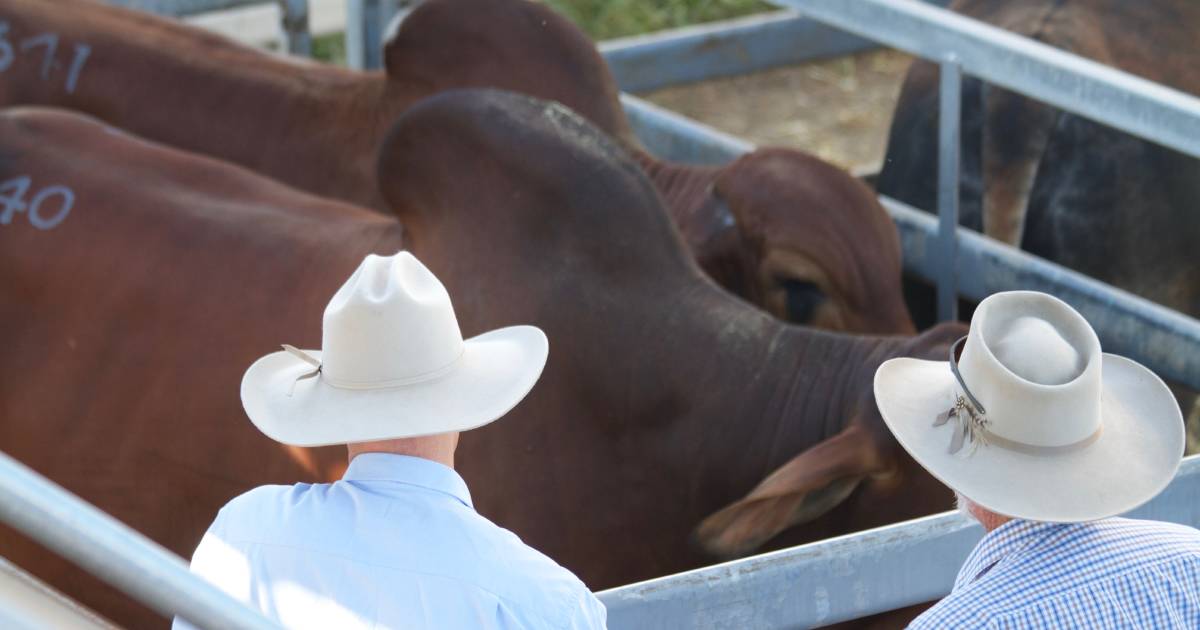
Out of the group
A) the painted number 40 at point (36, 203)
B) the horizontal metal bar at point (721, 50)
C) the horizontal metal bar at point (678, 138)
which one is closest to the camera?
the painted number 40 at point (36, 203)

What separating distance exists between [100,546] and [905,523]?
3.94ft

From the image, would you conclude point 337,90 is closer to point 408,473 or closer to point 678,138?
point 678,138

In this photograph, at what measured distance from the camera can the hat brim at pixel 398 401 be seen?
1763 mm

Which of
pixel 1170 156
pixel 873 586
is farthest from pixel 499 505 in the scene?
pixel 1170 156

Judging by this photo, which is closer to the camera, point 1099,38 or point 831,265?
point 831,265

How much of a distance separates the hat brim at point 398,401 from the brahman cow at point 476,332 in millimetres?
680

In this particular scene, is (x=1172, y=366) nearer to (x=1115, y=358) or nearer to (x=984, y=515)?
(x=1115, y=358)

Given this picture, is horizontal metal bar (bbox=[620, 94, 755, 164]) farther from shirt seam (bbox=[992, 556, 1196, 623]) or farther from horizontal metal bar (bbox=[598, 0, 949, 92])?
shirt seam (bbox=[992, 556, 1196, 623])

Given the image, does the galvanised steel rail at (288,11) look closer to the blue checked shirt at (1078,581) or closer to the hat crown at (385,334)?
the hat crown at (385,334)

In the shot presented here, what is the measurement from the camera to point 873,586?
203 cm

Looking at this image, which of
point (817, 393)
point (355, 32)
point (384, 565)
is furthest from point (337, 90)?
point (384, 565)

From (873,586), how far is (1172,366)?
140 centimetres

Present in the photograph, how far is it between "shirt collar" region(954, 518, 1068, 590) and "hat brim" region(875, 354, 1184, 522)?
54 millimetres

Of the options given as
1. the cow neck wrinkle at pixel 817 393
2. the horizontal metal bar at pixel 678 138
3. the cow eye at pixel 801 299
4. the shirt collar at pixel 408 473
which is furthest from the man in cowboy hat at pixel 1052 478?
the horizontal metal bar at pixel 678 138
